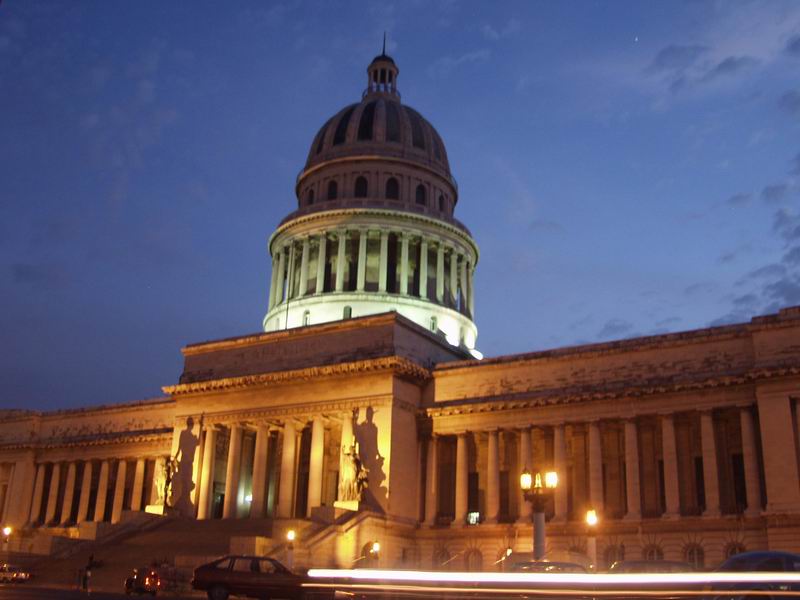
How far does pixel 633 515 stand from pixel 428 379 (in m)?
14.6

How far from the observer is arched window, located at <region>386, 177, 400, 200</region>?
7375 cm

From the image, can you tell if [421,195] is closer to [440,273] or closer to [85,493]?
[440,273]

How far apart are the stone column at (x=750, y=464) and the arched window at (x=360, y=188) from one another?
38527 millimetres

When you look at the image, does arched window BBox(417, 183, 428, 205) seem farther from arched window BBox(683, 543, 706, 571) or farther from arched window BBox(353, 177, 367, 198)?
arched window BBox(683, 543, 706, 571)

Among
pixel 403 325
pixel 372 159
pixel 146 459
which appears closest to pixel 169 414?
pixel 146 459

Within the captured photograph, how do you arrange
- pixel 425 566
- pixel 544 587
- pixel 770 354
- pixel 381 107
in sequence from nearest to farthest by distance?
pixel 544 587 → pixel 770 354 → pixel 425 566 → pixel 381 107

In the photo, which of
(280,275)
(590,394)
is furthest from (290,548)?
(280,275)

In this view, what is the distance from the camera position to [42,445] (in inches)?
2766

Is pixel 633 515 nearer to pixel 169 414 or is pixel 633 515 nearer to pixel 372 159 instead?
pixel 169 414

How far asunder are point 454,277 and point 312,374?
2292 cm

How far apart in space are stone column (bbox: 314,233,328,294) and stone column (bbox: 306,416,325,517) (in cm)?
1844

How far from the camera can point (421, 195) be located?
246ft

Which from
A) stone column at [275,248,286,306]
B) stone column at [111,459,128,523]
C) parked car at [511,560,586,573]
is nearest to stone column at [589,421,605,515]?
parked car at [511,560,586,573]

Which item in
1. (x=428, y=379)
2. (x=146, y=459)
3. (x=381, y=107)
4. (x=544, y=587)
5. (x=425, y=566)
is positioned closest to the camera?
(x=544, y=587)
